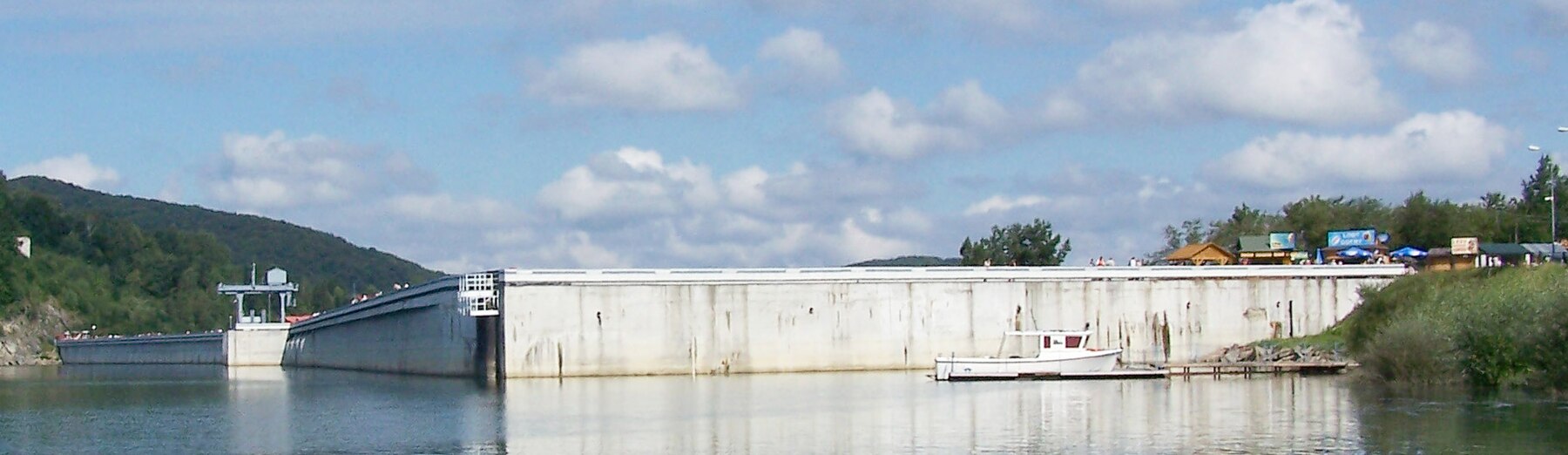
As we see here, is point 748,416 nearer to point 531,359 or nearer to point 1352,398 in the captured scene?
point 1352,398

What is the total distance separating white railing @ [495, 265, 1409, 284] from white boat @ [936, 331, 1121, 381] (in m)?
11.6

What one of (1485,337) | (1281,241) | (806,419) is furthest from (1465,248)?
(806,419)

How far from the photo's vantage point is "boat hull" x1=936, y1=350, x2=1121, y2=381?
78.9 m

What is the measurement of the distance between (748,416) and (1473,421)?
69.3 ft

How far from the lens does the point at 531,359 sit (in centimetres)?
8512

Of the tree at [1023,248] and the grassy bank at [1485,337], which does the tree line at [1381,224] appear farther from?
the grassy bank at [1485,337]

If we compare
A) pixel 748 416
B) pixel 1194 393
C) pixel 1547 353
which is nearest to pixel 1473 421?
pixel 1547 353

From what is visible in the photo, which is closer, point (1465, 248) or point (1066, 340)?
point (1066, 340)

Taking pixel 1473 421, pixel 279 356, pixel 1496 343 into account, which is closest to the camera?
pixel 1473 421

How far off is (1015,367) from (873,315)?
12803 millimetres

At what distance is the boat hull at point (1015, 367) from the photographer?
78.9 meters

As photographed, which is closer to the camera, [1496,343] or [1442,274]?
[1496,343]

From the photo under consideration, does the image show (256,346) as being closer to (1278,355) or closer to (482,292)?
(482,292)

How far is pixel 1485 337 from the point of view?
62781 millimetres
